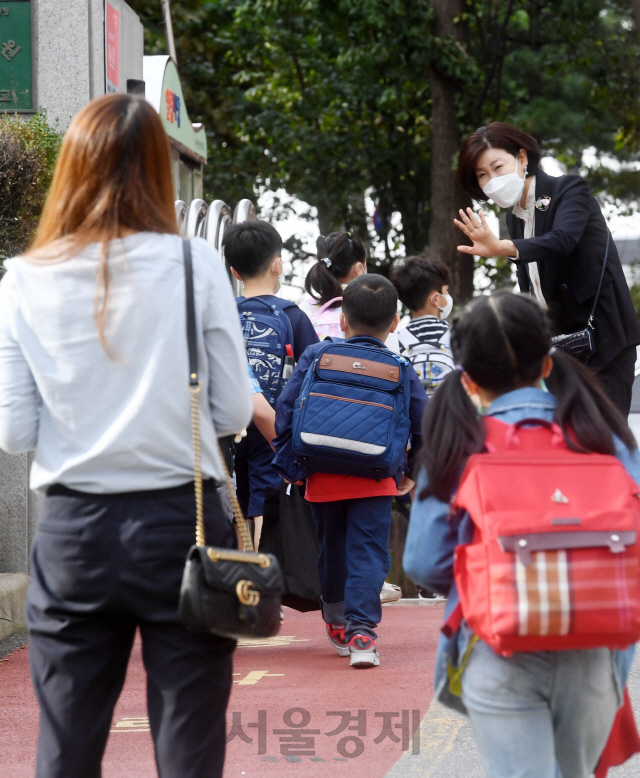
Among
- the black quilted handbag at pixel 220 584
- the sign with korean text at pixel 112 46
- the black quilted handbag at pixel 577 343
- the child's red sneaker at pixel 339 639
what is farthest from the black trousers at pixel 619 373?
the sign with korean text at pixel 112 46

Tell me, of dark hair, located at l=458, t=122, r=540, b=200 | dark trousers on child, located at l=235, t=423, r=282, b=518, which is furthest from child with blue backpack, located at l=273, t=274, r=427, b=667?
dark hair, located at l=458, t=122, r=540, b=200

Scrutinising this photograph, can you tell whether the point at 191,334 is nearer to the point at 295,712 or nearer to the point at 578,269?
the point at 295,712

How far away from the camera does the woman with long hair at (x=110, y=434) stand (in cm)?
237

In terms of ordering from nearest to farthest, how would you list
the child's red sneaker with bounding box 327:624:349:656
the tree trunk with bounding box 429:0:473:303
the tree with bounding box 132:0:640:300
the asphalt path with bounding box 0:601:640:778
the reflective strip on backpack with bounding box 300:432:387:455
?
the asphalt path with bounding box 0:601:640:778 → the reflective strip on backpack with bounding box 300:432:387:455 → the child's red sneaker with bounding box 327:624:349:656 → the tree trunk with bounding box 429:0:473:303 → the tree with bounding box 132:0:640:300

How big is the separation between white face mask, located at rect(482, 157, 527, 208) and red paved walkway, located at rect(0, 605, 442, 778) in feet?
6.32

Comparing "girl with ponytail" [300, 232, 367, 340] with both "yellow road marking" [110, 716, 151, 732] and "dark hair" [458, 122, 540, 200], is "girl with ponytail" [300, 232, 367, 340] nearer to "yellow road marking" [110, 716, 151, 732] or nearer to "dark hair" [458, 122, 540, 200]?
"dark hair" [458, 122, 540, 200]

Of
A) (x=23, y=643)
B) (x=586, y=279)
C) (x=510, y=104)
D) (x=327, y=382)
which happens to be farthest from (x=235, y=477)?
(x=510, y=104)

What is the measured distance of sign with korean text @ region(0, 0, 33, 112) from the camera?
24.7 ft

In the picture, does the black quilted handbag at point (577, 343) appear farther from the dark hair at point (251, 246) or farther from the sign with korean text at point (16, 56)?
the sign with korean text at point (16, 56)

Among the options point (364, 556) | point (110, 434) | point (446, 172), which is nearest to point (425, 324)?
point (364, 556)

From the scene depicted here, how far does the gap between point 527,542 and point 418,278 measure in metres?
4.73

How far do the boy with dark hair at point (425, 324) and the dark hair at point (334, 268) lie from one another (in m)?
0.34

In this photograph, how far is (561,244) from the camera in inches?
172

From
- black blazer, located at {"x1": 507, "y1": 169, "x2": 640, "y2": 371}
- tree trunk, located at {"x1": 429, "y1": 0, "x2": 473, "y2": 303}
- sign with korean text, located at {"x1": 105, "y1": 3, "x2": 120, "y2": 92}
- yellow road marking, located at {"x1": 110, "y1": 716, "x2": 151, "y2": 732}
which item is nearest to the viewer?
yellow road marking, located at {"x1": 110, "y1": 716, "x2": 151, "y2": 732}
